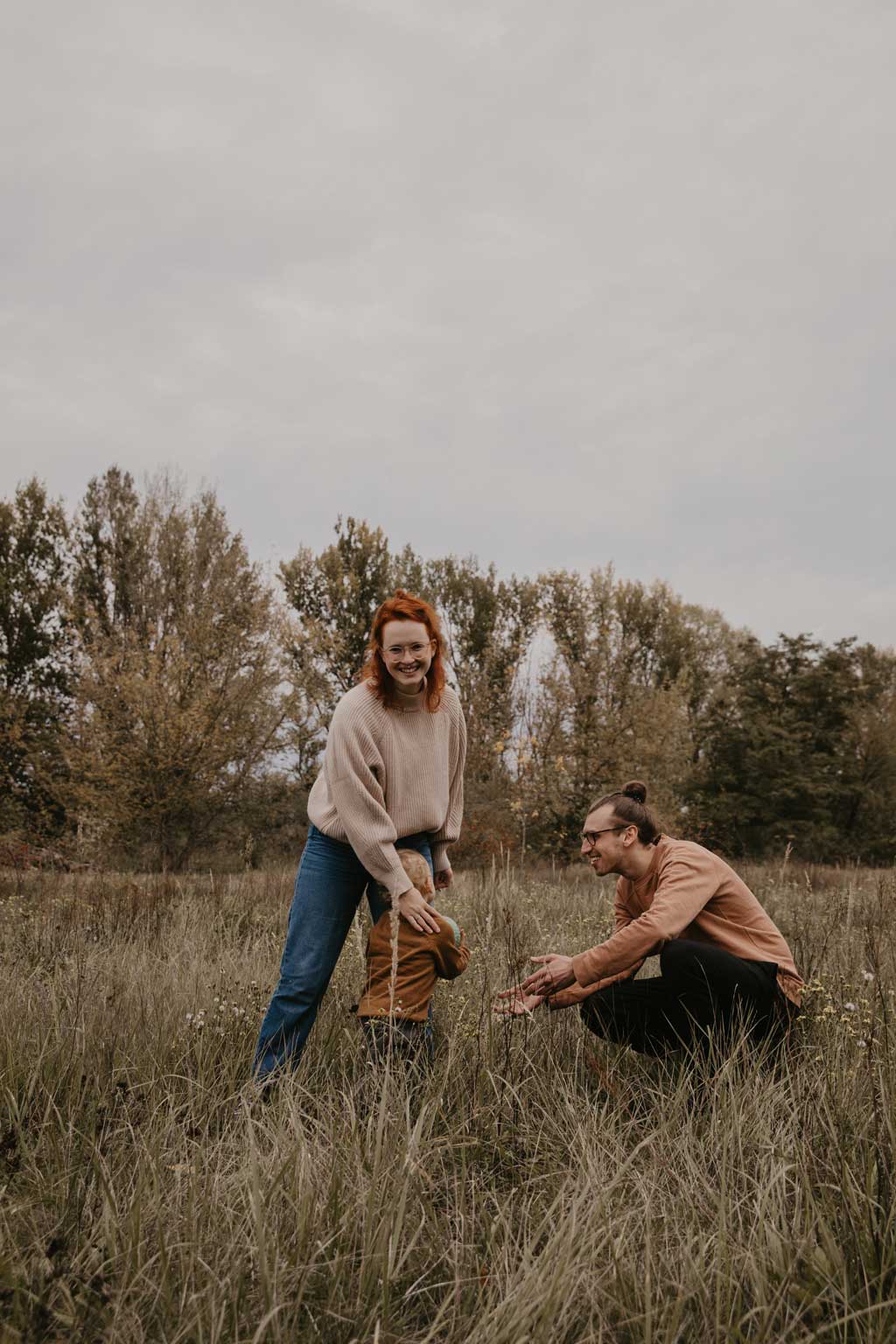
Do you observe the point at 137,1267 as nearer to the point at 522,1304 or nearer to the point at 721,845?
the point at 522,1304

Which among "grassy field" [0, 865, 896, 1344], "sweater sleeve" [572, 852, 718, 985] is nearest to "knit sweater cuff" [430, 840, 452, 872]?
"grassy field" [0, 865, 896, 1344]

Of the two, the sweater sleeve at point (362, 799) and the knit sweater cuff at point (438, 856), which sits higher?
the sweater sleeve at point (362, 799)

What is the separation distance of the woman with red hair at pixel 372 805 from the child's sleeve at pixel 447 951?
6cm

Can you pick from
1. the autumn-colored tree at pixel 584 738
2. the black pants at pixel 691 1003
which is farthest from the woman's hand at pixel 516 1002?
the autumn-colored tree at pixel 584 738

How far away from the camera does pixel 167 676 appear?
17.3 metres

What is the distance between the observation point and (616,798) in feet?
10.3

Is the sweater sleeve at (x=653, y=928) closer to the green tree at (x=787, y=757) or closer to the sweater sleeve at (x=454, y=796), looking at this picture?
the sweater sleeve at (x=454, y=796)

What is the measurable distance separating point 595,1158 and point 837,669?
21822mm

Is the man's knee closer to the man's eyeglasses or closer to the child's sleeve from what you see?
the man's eyeglasses

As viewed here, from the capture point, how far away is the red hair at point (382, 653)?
115 inches

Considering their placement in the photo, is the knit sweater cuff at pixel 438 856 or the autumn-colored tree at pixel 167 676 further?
the autumn-colored tree at pixel 167 676

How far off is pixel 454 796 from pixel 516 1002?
82 cm

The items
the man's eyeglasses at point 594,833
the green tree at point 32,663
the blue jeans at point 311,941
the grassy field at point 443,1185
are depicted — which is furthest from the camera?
the green tree at point 32,663

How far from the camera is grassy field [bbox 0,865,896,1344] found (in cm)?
149
